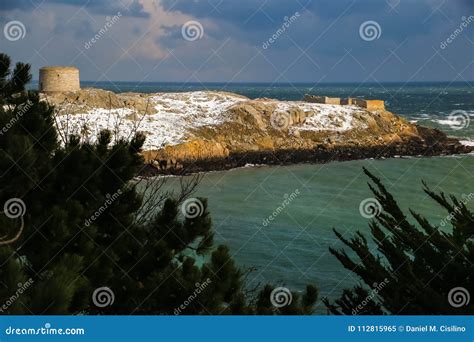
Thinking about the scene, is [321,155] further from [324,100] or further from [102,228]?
[102,228]

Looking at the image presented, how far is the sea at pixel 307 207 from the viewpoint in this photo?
18.9 meters

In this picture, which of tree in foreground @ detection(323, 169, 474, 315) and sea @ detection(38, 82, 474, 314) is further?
sea @ detection(38, 82, 474, 314)

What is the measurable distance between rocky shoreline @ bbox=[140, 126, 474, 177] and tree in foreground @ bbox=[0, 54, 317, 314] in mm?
29222

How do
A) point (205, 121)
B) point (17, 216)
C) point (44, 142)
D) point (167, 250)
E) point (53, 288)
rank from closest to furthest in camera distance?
point (53, 288) → point (17, 216) → point (44, 142) → point (167, 250) → point (205, 121)

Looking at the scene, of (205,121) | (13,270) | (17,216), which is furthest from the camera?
(205,121)

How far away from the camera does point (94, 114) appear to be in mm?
44188

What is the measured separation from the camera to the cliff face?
43.8m

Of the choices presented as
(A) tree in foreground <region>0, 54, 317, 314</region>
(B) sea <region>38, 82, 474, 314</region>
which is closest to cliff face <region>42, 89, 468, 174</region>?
(B) sea <region>38, 82, 474, 314</region>

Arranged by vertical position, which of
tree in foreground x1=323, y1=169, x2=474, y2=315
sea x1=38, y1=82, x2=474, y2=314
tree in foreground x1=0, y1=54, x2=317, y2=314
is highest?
sea x1=38, y1=82, x2=474, y2=314

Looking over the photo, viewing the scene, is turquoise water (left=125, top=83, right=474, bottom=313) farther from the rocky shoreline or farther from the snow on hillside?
the snow on hillside

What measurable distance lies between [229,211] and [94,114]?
19.9m

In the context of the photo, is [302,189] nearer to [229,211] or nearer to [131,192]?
[229,211]

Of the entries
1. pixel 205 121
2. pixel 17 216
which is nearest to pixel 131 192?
pixel 17 216
